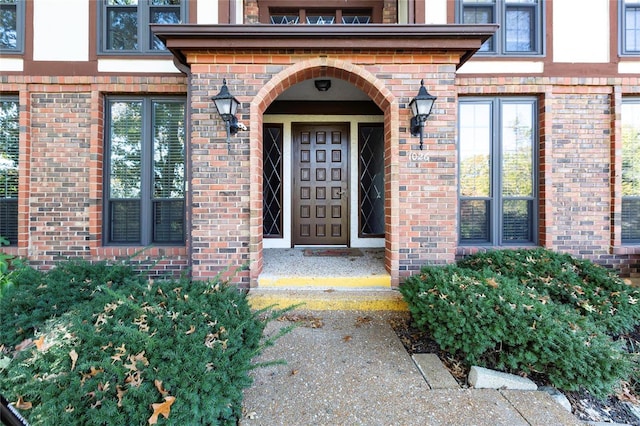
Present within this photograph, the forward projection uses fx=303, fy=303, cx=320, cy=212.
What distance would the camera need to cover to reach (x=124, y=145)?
4328 millimetres

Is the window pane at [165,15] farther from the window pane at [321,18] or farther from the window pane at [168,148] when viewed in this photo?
the window pane at [321,18]

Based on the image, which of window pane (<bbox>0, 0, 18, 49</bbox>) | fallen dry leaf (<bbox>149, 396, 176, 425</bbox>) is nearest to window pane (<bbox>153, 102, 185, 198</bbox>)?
window pane (<bbox>0, 0, 18, 49</bbox>)

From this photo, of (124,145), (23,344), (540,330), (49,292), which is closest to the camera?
(540,330)

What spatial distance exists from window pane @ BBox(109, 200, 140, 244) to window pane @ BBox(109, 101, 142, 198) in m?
0.13

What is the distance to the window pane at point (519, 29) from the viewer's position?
14.4 feet

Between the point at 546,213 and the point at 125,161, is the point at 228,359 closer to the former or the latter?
the point at 125,161

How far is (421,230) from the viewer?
3.69 metres

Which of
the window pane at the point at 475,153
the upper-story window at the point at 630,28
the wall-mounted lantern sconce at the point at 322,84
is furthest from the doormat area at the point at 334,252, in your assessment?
the upper-story window at the point at 630,28

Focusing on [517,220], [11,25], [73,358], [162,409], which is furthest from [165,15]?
[517,220]

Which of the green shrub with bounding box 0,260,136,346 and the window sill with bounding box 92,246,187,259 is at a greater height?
the window sill with bounding box 92,246,187,259

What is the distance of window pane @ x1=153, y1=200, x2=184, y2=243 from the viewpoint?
4.35 metres

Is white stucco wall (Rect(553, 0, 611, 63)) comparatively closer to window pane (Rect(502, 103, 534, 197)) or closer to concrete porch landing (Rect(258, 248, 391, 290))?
window pane (Rect(502, 103, 534, 197))

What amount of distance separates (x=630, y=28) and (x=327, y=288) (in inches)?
224

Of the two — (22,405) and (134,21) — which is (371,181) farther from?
(22,405)
